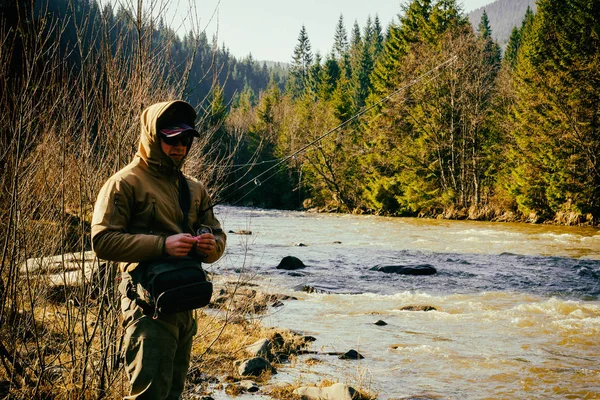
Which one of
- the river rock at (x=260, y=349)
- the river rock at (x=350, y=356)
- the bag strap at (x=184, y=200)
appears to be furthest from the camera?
the river rock at (x=350, y=356)

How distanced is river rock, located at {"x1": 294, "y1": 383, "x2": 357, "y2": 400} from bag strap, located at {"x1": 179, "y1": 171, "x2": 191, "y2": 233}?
9.06 feet

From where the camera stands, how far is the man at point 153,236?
2.65m

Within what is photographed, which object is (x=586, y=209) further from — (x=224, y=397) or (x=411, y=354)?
(x=224, y=397)

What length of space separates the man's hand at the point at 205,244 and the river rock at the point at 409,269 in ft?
36.6

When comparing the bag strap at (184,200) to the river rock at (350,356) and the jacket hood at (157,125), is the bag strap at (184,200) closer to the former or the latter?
the jacket hood at (157,125)

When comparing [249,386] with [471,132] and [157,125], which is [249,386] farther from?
[471,132]

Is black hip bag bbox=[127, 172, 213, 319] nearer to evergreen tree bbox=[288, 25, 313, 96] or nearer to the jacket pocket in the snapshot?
the jacket pocket

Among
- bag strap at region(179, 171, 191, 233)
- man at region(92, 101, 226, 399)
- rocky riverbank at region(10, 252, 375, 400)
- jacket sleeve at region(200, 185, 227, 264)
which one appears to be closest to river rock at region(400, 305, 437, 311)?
rocky riverbank at region(10, 252, 375, 400)

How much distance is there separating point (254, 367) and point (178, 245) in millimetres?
3551

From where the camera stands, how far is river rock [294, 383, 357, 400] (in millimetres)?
5043

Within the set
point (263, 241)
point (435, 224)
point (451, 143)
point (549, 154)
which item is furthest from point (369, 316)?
point (451, 143)

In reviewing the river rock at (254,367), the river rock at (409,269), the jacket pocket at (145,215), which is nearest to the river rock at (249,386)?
the river rock at (254,367)

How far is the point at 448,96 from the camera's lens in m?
30.1

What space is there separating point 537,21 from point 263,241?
2018 cm
